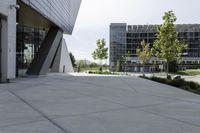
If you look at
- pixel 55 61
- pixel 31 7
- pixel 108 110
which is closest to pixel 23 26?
pixel 55 61

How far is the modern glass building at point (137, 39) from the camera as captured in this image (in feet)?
360

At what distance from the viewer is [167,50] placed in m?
30.1

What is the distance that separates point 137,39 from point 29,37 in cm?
7827

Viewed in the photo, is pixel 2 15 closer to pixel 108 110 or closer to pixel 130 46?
pixel 108 110

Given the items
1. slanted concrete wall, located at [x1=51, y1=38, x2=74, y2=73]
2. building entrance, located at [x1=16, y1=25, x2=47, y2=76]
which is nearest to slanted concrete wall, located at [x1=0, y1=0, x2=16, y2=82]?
building entrance, located at [x1=16, y1=25, x2=47, y2=76]

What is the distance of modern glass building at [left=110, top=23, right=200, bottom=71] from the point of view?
110 metres

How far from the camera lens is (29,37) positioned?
38.3m

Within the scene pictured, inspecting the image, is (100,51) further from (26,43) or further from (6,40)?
(6,40)

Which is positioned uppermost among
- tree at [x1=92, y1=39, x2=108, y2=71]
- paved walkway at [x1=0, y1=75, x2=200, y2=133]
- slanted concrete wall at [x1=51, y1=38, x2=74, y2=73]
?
tree at [x1=92, y1=39, x2=108, y2=71]

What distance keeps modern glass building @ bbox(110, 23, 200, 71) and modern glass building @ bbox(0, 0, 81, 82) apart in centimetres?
6382

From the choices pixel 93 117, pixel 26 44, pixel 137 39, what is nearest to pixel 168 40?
pixel 26 44

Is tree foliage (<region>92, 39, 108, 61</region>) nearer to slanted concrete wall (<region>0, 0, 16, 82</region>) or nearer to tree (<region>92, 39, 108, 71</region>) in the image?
tree (<region>92, 39, 108, 71</region>)

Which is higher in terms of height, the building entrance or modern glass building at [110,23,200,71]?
modern glass building at [110,23,200,71]

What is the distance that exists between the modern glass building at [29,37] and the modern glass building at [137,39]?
63824 mm
